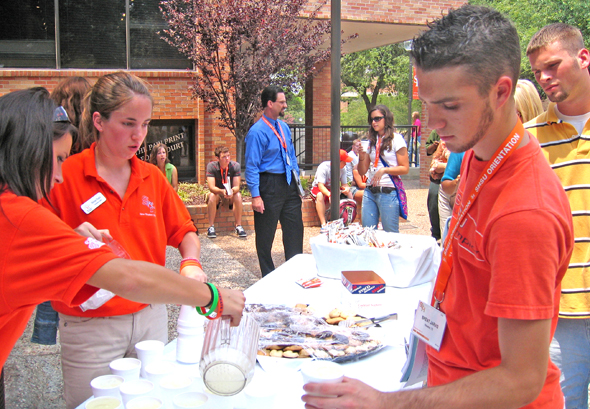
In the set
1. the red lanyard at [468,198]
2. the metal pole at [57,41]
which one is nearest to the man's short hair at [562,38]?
the red lanyard at [468,198]

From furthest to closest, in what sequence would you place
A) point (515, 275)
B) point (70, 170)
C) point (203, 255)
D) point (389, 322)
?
1. point (203, 255)
2. point (389, 322)
3. point (70, 170)
4. point (515, 275)

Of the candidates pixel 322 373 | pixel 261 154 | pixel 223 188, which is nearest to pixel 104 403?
pixel 322 373

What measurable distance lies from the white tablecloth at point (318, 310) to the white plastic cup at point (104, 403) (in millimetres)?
181

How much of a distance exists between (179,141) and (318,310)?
8893 mm

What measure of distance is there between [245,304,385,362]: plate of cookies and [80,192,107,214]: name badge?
32.1 inches

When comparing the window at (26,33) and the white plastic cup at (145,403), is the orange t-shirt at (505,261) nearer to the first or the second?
the white plastic cup at (145,403)

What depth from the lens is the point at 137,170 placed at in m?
2.11

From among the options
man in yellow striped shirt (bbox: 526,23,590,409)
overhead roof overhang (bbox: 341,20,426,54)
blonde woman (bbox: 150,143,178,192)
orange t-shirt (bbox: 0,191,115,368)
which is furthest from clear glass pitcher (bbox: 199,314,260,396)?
overhead roof overhang (bbox: 341,20,426,54)

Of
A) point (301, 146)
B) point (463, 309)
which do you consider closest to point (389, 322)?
point (463, 309)

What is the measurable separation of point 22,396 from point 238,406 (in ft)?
7.81

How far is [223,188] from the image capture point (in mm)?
8195

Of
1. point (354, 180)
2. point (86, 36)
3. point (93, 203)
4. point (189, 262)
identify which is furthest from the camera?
point (86, 36)

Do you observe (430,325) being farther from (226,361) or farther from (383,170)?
(383,170)

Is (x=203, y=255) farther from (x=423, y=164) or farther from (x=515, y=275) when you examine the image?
(x=423, y=164)
